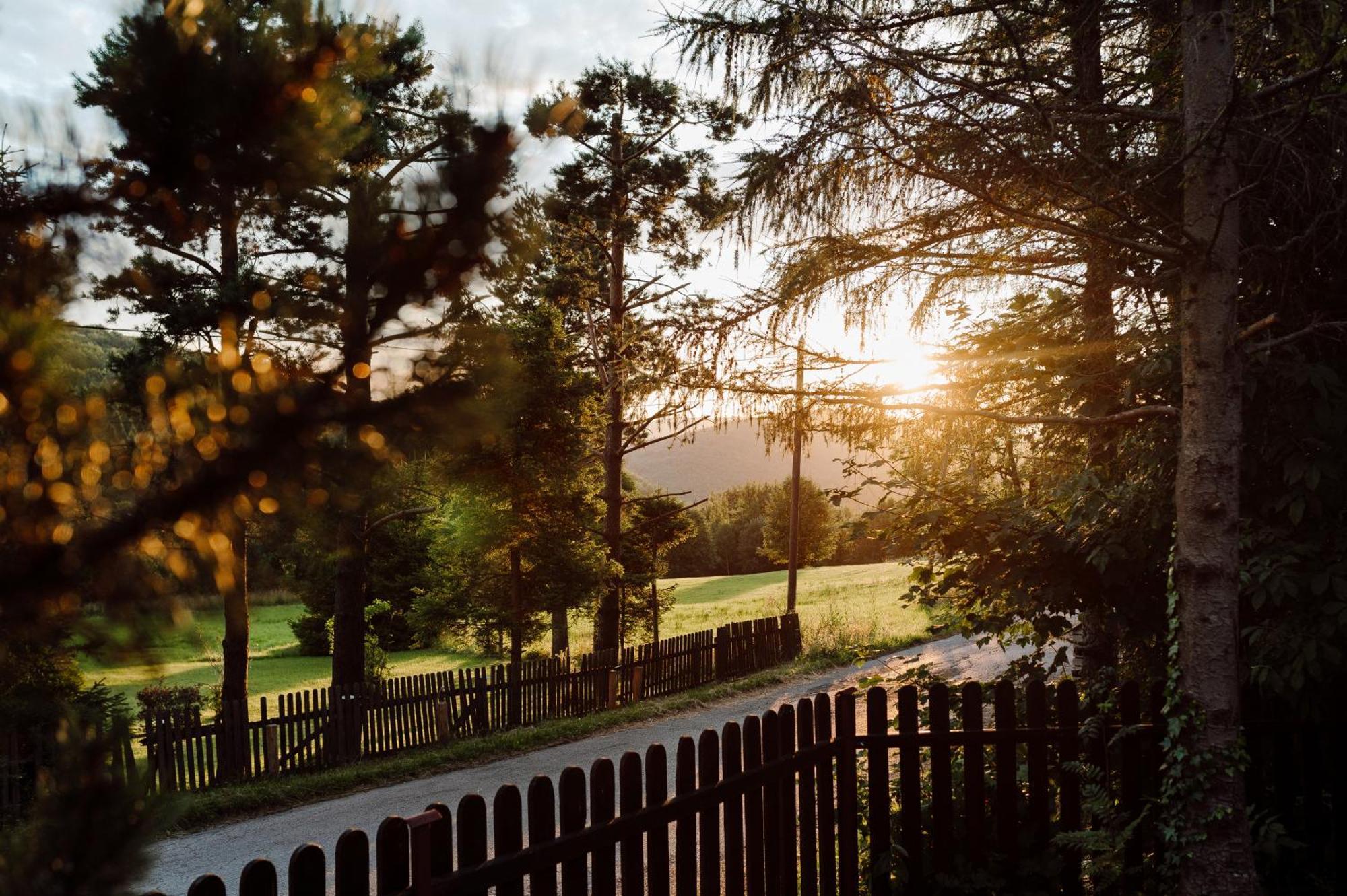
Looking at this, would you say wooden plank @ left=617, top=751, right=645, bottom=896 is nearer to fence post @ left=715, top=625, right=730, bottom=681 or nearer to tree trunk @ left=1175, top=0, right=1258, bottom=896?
tree trunk @ left=1175, top=0, right=1258, bottom=896

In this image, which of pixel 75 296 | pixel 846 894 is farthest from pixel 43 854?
pixel 846 894

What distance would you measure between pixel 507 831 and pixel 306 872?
30.4 inches

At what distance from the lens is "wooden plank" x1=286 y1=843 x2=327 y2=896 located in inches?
100

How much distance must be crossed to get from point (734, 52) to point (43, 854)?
540 cm

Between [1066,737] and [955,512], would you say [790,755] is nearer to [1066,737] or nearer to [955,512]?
[1066,737]

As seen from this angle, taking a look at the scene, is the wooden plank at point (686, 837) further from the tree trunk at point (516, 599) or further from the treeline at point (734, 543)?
Answer: the treeline at point (734, 543)

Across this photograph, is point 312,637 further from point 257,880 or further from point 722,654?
point 257,880

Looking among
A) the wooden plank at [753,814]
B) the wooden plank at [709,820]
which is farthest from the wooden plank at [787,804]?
the wooden plank at [709,820]

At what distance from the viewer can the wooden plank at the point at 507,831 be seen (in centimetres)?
312

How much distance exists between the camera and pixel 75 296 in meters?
1.63

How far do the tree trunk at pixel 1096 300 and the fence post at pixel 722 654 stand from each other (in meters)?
12.6

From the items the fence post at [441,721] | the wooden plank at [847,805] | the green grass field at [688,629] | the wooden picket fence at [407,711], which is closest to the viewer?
the green grass field at [688,629]

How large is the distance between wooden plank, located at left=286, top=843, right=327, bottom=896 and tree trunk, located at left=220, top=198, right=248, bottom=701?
955 millimetres

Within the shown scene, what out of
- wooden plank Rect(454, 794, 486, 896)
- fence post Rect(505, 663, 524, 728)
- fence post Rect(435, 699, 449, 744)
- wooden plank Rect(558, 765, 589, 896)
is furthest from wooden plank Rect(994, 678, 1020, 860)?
fence post Rect(505, 663, 524, 728)
